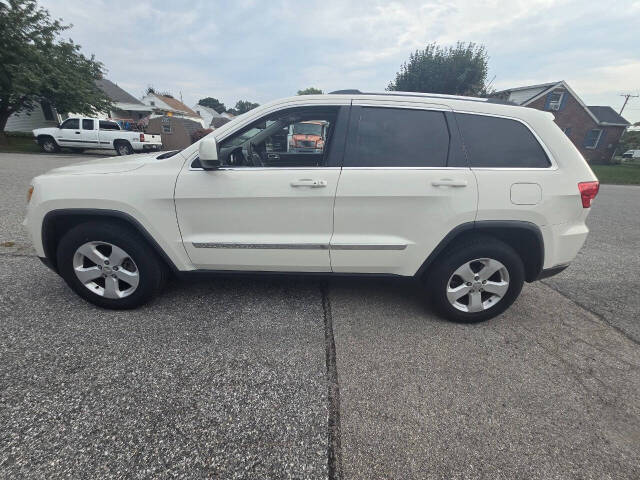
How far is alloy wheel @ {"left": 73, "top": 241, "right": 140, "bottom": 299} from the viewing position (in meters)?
2.49

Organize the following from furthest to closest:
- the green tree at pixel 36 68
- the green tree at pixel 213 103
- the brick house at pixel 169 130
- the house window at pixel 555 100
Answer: the green tree at pixel 213 103
the house window at pixel 555 100
the brick house at pixel 169 130
the green tree at pixel 36 68

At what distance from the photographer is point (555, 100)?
1015 inches

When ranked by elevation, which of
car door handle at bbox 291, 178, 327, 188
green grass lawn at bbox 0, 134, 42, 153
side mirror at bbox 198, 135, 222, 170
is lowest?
green grass lawn at bbox 0, 134, 42, 153

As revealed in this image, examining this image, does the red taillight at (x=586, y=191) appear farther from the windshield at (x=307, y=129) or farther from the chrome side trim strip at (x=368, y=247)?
the windshield at (x=307, y=129)

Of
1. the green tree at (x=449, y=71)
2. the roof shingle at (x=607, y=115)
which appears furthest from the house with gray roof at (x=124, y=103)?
the roof shingle at (x=607, y=115)

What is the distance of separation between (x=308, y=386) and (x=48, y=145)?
1971 cm

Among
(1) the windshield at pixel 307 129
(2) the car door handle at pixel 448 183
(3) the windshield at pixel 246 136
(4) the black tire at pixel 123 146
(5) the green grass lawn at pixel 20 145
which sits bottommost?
(5) the green grass lawn at pixel 20 145

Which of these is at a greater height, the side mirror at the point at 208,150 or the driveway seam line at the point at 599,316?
the side mirror at the point at 208,150

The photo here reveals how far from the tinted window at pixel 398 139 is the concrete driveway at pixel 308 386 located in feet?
4.44

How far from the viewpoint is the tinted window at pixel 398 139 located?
7.76 feet

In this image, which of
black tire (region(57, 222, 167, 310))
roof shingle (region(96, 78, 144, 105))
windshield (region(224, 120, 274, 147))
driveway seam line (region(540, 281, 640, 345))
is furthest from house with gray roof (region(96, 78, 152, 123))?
driveway seam line (region(540, 281, 640, 345))

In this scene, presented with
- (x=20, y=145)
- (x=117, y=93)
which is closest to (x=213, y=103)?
(x=117, y=93)

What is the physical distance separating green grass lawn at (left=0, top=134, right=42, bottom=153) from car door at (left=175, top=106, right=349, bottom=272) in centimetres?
1923

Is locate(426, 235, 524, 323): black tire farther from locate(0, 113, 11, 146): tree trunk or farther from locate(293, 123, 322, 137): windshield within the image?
locate(0, 113, 11, 146): tree trunk
